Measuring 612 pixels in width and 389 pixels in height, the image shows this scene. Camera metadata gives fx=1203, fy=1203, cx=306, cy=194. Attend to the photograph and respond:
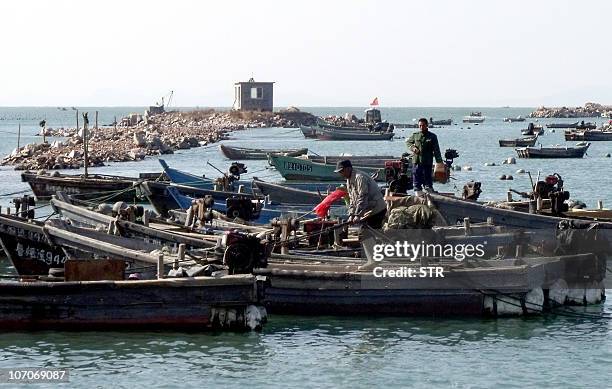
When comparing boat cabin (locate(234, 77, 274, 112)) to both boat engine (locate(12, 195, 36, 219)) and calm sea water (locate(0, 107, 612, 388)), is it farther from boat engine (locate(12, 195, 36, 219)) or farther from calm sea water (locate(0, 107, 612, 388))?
calm sea water (locate(0, 107, 612, 388))

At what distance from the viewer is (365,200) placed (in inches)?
795

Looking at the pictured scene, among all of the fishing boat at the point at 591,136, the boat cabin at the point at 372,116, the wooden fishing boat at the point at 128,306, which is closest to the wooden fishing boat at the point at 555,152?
the fishing boat at the point at 591,136

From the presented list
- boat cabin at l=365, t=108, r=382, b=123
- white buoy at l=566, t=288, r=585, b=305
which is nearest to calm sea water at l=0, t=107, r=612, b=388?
white buoy at l=566, t=288, r=585, b=305

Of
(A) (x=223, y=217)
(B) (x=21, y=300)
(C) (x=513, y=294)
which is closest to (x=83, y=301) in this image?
(B) (x=21, y=300)

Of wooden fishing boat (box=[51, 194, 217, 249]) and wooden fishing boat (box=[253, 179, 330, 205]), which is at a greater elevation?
wooden fishing boat (box=[51, 194, 217, 249])

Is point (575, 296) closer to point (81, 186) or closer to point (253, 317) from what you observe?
point (253, 317)

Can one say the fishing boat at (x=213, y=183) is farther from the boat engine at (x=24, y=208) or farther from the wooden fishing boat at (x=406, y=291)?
the wooden fishing boat at (x=406, y=291)

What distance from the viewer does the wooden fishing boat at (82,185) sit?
4147 cm

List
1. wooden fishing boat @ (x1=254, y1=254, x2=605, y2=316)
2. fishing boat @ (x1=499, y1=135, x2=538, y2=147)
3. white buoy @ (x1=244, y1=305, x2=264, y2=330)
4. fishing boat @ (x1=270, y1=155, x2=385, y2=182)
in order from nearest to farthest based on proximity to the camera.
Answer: white buoy @ (x1=244, y1=305, x2=264, y2=330) → wooden fishing boat @ (x1=254, y1=254, x2=605, y2=316) → fishing boat @ (x1=270, y1=155, x2=385, y2=182) → fishing boat @ (x1=499, y1=135, x2=538, y2=147)

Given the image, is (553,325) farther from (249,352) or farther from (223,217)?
(223,217)

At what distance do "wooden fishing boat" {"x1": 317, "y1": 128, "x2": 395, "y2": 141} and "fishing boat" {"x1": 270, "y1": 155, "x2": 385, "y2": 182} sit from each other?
41.1 m

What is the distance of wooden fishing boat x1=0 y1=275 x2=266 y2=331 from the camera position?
60.7 ft

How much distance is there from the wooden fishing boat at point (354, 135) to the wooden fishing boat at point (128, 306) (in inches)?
3060

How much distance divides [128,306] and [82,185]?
24.1 meters
